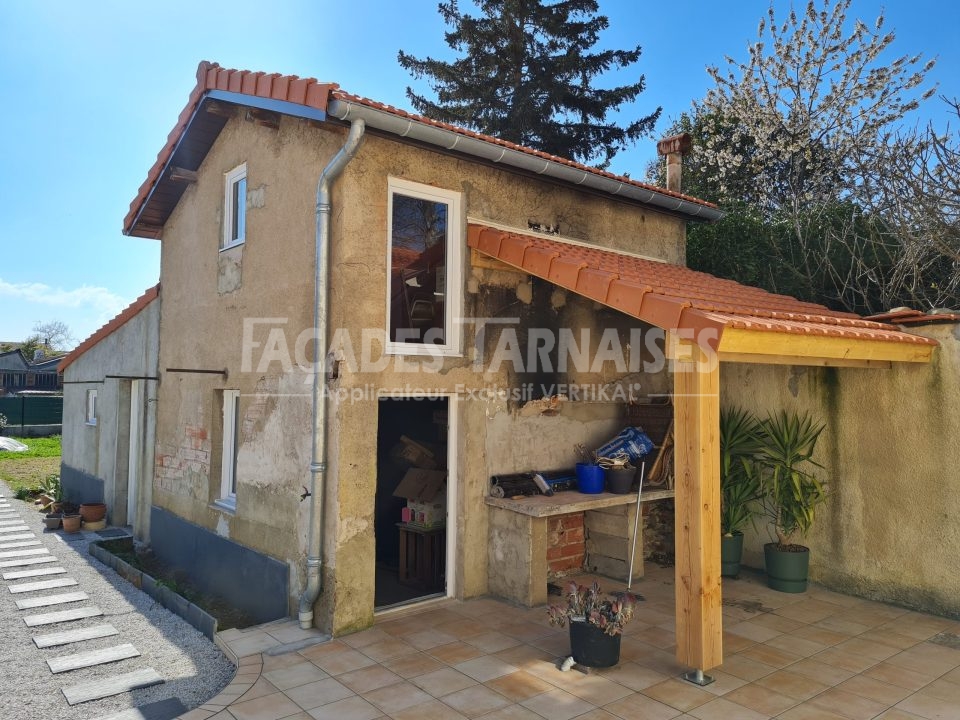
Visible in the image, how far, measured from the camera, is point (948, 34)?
516 inches

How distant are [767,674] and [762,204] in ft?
45.8

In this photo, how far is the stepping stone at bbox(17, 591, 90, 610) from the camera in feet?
26.1

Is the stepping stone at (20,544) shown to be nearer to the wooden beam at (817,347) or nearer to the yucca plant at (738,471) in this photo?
the yucca plant at (738,471)

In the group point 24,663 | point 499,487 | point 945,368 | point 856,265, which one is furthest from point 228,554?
point 856,265

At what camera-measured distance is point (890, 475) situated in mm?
7062

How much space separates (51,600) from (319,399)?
4.99 metres

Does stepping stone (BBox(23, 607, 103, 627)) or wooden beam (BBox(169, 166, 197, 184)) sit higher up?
wooden beam (BBox(169, 166, 197, 184))

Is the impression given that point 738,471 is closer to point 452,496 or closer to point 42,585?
point 452,496

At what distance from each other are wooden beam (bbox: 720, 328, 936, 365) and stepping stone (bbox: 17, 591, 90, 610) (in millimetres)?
8346

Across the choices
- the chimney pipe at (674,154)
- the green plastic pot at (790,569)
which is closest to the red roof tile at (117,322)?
the chimney pipe at (674,154)


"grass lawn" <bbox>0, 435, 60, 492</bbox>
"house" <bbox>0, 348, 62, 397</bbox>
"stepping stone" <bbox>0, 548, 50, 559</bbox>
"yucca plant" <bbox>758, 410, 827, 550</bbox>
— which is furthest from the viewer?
Result: "house" <bbox>0, 348, 62, 397</bbox>

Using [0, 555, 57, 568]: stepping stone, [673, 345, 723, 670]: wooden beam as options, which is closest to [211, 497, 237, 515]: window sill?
[0, 555, 57, 568]: stepping stone

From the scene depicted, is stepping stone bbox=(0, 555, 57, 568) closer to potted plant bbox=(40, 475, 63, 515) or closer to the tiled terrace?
potted plant bbox=(40, 475, 63, 515)

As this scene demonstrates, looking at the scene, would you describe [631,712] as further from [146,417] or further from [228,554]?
[146,417]
